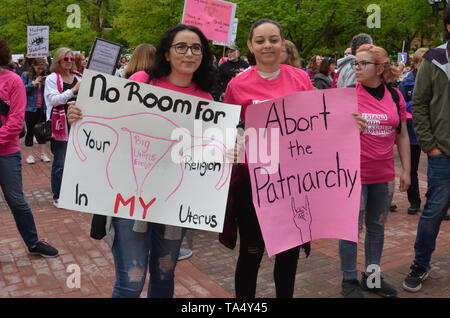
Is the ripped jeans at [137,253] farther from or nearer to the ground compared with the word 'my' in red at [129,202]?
nearer to the ground

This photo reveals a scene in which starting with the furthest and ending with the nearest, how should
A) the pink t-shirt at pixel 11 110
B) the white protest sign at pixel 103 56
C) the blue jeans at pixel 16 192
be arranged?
the blue jeans at pixel 16 192 → the pink t-shirt at pixel 11 110 → the white protest sign at pixel 103 56

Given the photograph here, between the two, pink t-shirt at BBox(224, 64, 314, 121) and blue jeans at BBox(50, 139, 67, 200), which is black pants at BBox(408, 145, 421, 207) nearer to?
pink t-shirt at BBox(224, 64, 314, 121)

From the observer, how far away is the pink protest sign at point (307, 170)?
271cm

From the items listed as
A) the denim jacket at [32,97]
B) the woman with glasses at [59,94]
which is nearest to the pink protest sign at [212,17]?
the woman with glasses at [59,94]

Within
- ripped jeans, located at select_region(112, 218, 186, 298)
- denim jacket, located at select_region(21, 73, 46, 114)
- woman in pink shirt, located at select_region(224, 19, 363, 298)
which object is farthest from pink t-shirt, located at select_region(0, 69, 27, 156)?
denim jacket, located at select_region(21, 73, 46, 114)

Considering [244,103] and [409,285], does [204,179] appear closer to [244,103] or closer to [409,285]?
[244,103]

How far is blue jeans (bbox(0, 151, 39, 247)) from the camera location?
4125 millimetres

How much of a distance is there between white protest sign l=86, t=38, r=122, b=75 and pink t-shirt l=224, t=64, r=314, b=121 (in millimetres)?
1039

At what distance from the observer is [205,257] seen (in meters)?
4.50

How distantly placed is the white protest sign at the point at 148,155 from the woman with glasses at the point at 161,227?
11 cm

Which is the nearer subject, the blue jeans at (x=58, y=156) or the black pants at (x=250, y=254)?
the black pants at (x=250, y=254)

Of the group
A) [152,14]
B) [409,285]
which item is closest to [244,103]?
[409,285]

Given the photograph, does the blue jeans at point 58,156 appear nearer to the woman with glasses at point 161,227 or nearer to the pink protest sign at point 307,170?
the woman with glasses at point 161,227

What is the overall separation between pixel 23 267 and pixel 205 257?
Result: 1714mm
